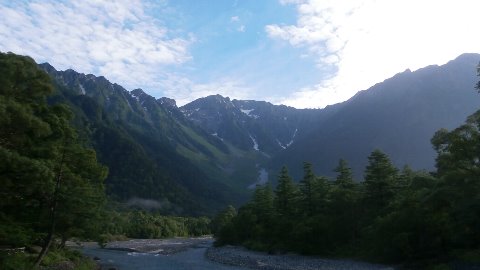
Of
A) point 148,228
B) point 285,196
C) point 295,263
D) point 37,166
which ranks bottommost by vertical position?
point 295,263

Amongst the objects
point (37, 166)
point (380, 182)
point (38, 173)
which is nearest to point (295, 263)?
point (380, 182)

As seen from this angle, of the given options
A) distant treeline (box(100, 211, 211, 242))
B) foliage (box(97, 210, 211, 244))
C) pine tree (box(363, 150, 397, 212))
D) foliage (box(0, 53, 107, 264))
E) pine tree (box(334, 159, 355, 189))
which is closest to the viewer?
foliage (box(0, 53, 107, 264))

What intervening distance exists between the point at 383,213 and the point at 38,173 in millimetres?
36614

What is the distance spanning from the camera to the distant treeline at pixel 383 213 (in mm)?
28188

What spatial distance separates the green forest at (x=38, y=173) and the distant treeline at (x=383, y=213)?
24529mm

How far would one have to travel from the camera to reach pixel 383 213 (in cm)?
4584

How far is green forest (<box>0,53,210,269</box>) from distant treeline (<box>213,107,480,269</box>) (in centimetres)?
2453

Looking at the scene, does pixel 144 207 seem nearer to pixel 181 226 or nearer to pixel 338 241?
pixel 181 226

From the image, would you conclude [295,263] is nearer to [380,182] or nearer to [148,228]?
[380,182]

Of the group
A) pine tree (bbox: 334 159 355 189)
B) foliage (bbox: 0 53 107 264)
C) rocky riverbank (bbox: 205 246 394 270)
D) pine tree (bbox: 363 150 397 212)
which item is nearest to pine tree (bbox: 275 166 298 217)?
pine tree (bbox: 334 159 355 189)

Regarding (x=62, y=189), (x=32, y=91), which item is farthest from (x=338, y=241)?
(x=32, y=91)

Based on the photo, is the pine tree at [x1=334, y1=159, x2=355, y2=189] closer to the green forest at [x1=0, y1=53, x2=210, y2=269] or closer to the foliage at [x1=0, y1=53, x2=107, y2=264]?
the green forest at [x1=0, y1=53, x2=210, y2=269]

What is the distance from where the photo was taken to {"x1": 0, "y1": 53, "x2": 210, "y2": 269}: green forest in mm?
19953

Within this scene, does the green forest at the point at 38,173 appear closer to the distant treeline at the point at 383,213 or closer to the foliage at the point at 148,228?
the distant treeline at the point at 383,213
